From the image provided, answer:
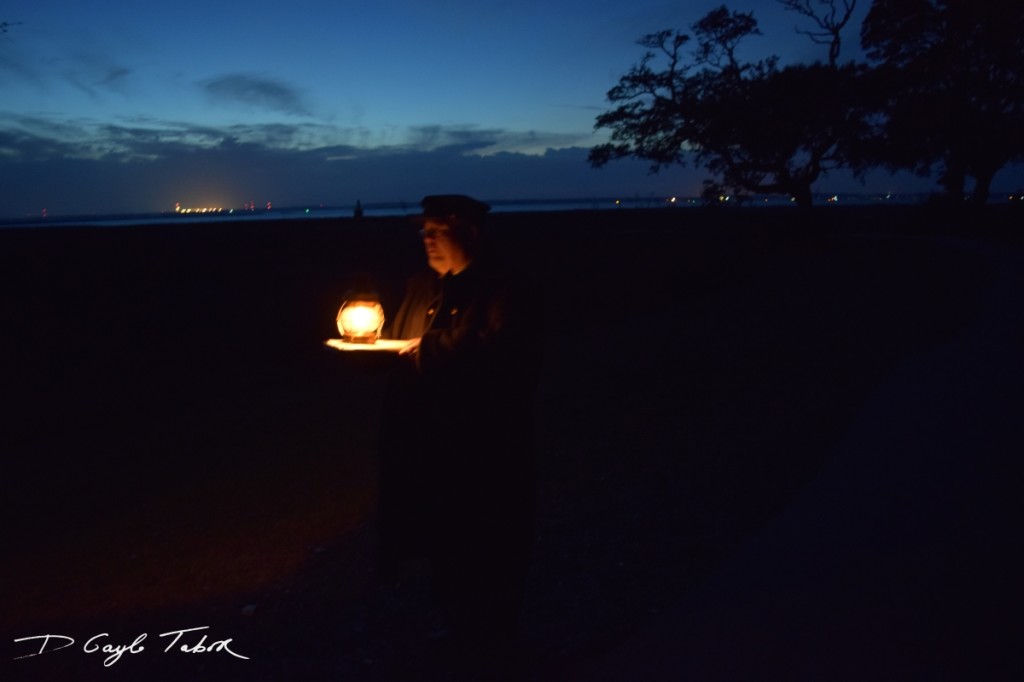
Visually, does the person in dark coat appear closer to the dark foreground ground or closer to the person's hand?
the person's hand

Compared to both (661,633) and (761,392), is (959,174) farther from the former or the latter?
(661,633)

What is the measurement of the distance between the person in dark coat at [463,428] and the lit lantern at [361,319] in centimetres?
18

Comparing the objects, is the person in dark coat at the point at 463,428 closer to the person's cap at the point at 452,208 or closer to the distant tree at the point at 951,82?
the person's cap at the point at 452,208

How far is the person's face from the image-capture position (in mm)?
3235

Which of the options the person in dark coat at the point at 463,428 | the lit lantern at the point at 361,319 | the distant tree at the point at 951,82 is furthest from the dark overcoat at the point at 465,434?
the distant tree at the point at 951,82

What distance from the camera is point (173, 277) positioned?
81.6ft

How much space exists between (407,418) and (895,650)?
6.99 ft

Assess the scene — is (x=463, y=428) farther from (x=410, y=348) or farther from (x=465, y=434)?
(x=410, y=348)

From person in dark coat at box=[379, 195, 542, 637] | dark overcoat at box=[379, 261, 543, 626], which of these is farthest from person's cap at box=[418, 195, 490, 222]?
dark overcoat at box=[379, 261, 543, 626]

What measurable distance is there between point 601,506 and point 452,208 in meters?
2.96

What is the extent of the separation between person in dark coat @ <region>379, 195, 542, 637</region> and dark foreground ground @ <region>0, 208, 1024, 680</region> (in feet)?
0.78

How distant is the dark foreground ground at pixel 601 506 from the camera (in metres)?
3.65

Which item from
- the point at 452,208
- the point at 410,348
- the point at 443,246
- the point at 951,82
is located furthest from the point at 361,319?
the point at 951,82

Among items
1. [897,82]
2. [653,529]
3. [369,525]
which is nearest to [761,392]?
A: [653,529]
